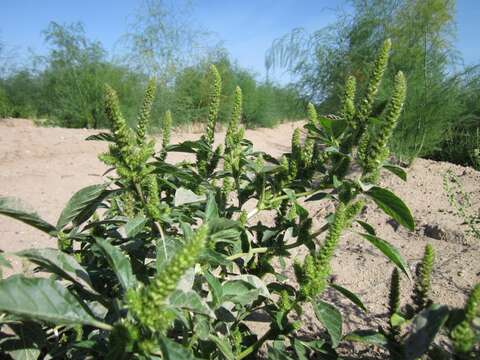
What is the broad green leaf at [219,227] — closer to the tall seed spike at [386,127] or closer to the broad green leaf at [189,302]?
the broad green leaf at [189,302]

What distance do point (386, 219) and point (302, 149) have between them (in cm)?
257

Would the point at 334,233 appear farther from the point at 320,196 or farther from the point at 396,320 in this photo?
the point at 320,196

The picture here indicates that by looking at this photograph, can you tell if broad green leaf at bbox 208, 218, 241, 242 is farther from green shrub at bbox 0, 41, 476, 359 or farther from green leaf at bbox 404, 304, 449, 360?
green leaf at bbox 404, 304, 449, 360

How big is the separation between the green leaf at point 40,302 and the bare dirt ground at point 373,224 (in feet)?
4.38

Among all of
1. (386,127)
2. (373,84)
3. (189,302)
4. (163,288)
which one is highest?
(373,84)

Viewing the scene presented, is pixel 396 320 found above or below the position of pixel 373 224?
above

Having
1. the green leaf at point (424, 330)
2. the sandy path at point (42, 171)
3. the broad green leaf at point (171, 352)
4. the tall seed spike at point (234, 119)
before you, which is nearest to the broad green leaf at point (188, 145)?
the tall seed spike at point (234, 119)

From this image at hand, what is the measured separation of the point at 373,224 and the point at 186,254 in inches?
124

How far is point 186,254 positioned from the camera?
529mm

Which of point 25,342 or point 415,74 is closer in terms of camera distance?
point 25,342

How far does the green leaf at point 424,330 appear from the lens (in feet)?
1.99

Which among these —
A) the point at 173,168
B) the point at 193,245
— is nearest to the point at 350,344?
the point at 173,168

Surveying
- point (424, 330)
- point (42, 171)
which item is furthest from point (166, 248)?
point (42, 171)

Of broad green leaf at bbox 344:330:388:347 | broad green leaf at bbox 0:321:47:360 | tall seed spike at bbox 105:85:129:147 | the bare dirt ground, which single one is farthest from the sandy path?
broad green leaf at bbox 344:330:388:347
